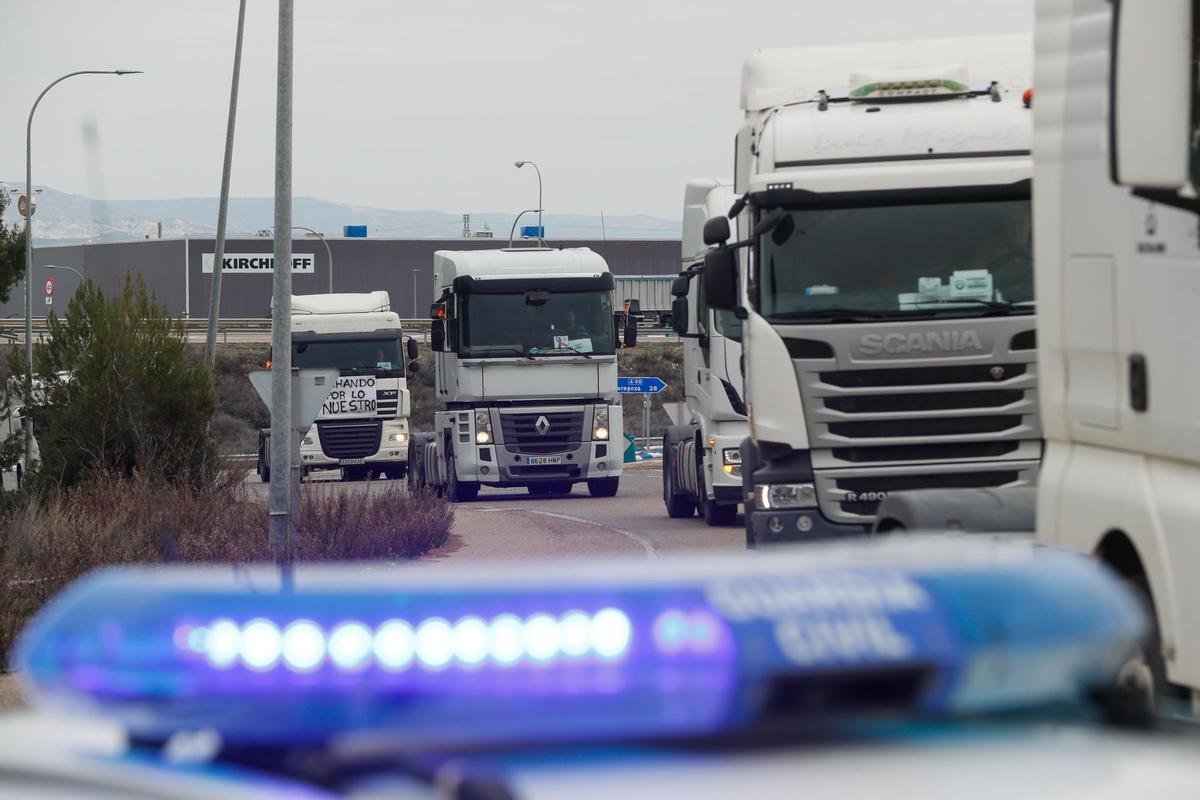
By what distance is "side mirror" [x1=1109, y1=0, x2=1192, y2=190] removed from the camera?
4.80 metres

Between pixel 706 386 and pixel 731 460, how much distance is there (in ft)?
3.23

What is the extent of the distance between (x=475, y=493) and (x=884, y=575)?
27.4m

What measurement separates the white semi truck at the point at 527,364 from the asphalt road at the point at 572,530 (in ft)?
2.49

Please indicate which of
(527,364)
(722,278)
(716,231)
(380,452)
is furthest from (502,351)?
(722,278)

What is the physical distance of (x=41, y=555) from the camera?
50.7ft

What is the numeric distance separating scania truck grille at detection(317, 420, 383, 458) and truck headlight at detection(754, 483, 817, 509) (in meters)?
24.1

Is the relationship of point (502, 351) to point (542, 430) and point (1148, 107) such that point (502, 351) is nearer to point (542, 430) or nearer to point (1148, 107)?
point (542, 430)

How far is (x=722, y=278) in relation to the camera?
12289mm

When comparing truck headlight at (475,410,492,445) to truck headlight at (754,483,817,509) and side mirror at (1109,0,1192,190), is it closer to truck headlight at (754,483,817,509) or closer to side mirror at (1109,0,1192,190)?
truck headlight at (754,483,817,509)

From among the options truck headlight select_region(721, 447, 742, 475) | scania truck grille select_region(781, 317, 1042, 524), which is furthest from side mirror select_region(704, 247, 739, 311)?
truck headlight select_region(721, 447, 742, 475)

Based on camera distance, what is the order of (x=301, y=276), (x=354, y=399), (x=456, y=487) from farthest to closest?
1. (x=301, y=276)
2. (x=354, y=399)
3. (x=456, y=487)

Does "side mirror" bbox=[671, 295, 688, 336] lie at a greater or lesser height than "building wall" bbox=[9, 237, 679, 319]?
lesser

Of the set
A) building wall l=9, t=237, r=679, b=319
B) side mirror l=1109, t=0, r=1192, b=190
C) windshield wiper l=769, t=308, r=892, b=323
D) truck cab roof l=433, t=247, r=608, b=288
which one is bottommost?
windshield wiper l=769, t=308, r=892, b=323

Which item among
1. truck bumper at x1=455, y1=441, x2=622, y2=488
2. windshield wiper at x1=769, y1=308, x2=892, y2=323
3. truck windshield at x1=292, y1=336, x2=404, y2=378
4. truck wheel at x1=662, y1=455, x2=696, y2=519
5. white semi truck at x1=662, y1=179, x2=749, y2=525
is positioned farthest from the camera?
truck windshield at x1=292, y1=336, x2=404, y2=378
